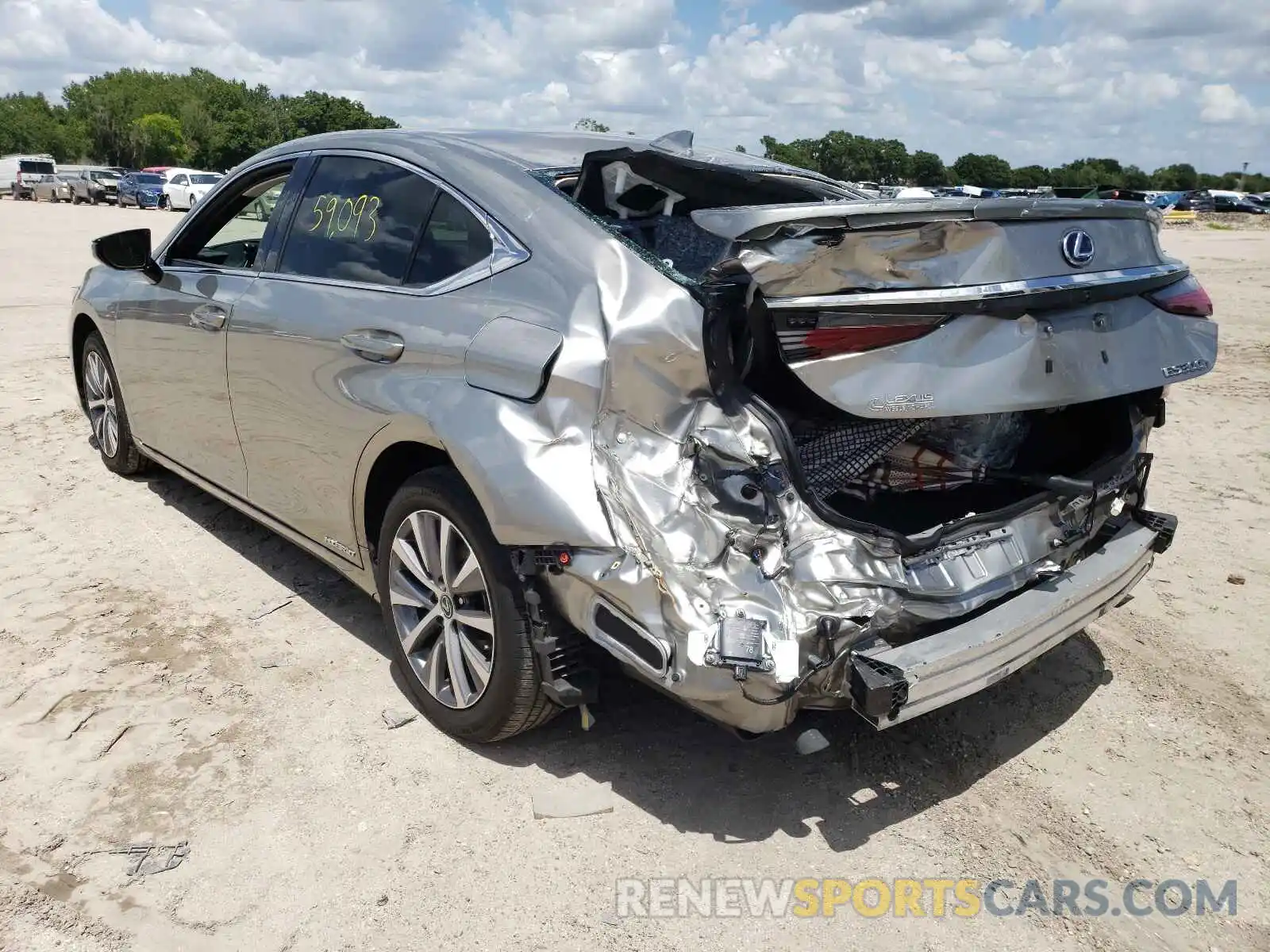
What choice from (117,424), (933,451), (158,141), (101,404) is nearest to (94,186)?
(101,404)

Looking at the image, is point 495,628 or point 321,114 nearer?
point 495,628

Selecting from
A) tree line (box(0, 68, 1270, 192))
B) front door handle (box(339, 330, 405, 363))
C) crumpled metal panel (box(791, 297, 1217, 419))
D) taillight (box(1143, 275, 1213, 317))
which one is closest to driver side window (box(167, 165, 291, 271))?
front door handle (box(339, 330, 405, 363))

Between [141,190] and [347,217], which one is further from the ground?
[347,217]

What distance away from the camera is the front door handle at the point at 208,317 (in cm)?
392

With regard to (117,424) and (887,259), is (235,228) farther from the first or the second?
(887,259)

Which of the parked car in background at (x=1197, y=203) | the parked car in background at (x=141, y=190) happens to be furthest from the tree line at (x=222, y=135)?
→ the parked car in background at (x=141, y=190)

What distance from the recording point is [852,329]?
8.25 ft

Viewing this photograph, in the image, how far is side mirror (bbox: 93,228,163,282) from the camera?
14.4 feet

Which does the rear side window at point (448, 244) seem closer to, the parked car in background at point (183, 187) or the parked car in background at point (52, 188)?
the parked car in background at point (183, 187)

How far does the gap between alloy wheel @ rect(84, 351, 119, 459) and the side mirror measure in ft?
3.48

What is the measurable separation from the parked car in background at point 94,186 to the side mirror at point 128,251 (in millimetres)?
40427

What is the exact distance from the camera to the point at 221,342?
12.9ft

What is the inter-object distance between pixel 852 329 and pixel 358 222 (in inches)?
74.3

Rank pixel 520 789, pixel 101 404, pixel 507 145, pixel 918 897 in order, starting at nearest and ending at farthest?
pixel 918 897 < pixel 520 789 < pixel 507 145 < pixel 101 404
